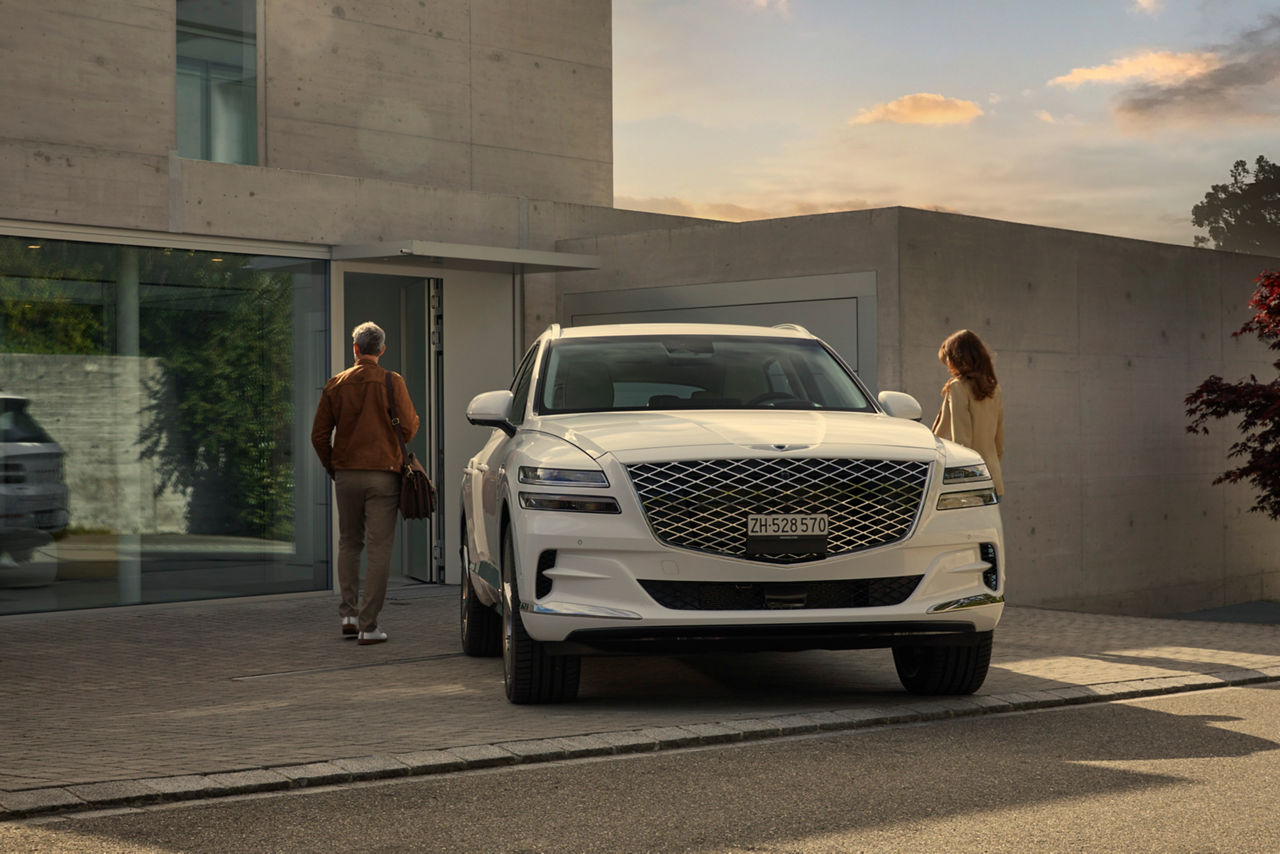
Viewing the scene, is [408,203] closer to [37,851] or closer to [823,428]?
[823,428]

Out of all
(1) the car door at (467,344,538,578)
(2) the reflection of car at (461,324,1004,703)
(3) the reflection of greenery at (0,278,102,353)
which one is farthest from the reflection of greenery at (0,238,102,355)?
(2) the reflection of car at (461,324,1004,703)

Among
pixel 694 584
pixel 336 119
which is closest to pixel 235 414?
pixel 336 119

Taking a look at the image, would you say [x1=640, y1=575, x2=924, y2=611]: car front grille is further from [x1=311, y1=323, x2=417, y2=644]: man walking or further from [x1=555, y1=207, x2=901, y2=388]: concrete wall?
[x1=555, y1=207, x2=901, y2=388]: concrete wall

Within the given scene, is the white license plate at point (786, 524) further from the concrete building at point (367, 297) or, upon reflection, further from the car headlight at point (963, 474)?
the concrete building at point (367, 297)

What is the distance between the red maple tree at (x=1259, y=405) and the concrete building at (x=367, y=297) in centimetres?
43

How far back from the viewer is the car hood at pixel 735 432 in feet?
25.2

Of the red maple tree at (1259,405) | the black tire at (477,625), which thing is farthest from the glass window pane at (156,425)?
the red maple tree at (1259,405)

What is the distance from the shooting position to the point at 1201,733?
24.3 feet

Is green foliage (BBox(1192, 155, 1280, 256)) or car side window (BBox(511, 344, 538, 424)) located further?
green foliage (BBox(1192, 155, 1280, 256))

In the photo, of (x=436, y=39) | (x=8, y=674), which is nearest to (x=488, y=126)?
(x=436, y=39)

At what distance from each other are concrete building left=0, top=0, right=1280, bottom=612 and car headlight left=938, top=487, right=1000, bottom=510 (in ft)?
19.3

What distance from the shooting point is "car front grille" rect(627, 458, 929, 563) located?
7.50 meters

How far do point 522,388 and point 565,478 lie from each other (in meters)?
2.12

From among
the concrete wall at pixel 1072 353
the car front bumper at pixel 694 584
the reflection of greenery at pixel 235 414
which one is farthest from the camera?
the concrete wall at pixel 1072 353
